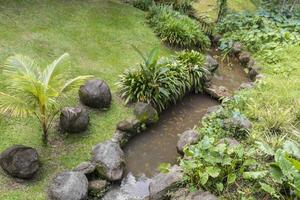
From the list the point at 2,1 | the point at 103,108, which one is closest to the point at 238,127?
the point at 103,108

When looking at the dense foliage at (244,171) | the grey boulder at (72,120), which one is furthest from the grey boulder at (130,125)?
the dense foliage at (244,171)

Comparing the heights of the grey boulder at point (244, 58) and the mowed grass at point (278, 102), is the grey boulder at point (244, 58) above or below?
below

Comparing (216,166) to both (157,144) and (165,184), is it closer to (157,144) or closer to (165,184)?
(165,184)

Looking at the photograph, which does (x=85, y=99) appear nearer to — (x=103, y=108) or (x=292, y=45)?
(x=103, y=108)

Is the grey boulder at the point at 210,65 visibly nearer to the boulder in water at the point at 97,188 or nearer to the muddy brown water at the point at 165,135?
the muddy brown water at the point at 165,135

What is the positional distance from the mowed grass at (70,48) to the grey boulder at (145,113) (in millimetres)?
217

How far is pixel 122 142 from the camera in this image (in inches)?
247

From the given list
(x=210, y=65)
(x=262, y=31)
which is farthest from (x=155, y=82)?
(x=262, y=31)

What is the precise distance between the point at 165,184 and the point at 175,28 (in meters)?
5.67

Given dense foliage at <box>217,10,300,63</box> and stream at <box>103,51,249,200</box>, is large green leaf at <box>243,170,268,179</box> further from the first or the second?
dense foliage at <box>217,10,300,63</box>

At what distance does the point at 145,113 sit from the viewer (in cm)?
672

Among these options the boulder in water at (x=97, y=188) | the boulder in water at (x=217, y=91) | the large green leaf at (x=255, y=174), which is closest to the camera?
the large green leaf at (x=255, y=174)

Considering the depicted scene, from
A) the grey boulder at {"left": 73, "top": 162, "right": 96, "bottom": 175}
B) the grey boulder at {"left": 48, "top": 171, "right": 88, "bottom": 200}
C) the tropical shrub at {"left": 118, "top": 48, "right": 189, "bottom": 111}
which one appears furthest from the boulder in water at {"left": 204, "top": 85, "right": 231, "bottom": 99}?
the grey boulder at {"left": 48, "top": 171, "right": 88, "bottom": 200}

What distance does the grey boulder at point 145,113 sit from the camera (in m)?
6.68
